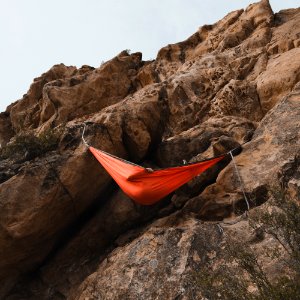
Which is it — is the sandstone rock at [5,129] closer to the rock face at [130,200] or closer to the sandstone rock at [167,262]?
the rock face at [130,200]

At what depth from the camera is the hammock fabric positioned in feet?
34.2

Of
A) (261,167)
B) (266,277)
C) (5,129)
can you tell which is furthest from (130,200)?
(5,129)

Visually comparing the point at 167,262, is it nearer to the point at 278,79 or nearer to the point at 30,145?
the point at 30,145

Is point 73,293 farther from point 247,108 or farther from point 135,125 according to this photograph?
point 247,108

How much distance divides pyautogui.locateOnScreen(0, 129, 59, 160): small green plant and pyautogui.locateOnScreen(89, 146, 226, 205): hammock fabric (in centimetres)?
276

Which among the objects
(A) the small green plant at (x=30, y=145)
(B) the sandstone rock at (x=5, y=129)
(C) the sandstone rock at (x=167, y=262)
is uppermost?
(B) the sandstone rock at (x=5, y=129)

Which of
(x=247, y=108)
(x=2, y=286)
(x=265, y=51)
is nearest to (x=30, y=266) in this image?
(x=2, y=286)

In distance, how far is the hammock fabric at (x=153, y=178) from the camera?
10.4 metres

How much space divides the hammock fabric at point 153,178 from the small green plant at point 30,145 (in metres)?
2.76

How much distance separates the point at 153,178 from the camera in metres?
10.5

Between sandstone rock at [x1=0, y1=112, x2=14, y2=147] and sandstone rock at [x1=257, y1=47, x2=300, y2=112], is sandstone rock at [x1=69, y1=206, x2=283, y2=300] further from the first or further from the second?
sandstone rock at [x1=0, y1=112, x2=14, y2=147]

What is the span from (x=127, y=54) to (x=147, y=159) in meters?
13.0

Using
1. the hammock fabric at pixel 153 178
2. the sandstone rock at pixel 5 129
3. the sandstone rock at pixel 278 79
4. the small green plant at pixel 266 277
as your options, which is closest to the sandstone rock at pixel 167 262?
the small green plant at pixel 266 277

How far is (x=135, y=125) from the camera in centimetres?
1287
